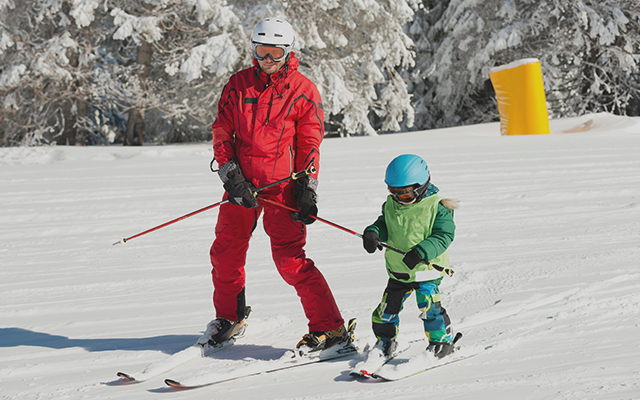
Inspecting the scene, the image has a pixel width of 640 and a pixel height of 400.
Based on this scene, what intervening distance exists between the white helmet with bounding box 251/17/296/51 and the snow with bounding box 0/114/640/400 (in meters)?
1.69

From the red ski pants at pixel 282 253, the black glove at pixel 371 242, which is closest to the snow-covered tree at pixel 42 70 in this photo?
the red ski pants at pixel 282 253

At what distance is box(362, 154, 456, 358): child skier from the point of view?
2879 mm

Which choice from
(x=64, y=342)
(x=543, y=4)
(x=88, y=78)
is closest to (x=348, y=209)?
(x=64, y=342)

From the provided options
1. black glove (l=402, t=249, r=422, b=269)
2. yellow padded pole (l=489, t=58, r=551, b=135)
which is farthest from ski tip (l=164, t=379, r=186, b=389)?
yellow padded pole (l=489, t=58, r=551, b=135)

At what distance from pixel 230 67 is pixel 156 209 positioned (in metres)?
3.95

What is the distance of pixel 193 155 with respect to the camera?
930 centimetres

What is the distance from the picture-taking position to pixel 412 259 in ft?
9.19

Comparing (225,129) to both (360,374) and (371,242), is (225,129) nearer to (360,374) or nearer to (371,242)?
(371,242)

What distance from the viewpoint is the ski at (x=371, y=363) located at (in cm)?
290

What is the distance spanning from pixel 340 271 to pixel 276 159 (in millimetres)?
2147

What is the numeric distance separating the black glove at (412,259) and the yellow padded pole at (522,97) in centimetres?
792

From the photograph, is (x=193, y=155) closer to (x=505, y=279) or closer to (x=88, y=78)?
(x=88, y=78)

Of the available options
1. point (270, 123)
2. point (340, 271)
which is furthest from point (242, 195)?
point (340, 271)

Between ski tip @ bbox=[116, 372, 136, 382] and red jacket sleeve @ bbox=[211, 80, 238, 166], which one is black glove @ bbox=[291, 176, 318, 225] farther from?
ski tip @ bbox=[116, 372, 136, 382]
